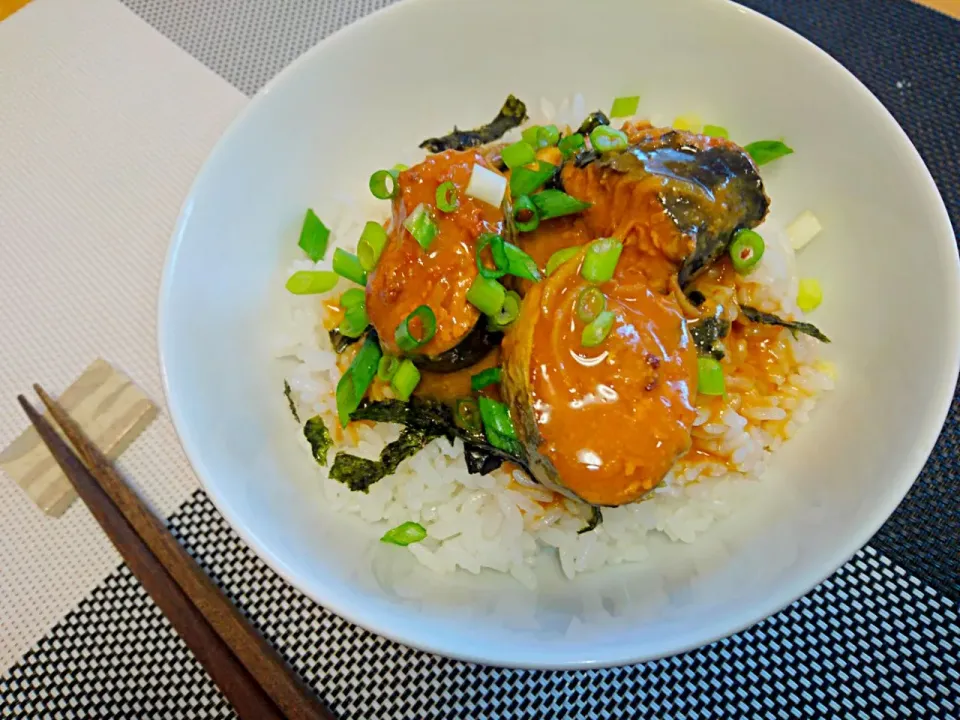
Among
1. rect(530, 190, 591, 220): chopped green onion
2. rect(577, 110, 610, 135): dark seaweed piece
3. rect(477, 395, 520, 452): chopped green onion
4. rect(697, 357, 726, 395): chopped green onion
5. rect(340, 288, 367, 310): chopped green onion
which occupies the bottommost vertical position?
rect(477, 395, 520, 452): chopped green onion

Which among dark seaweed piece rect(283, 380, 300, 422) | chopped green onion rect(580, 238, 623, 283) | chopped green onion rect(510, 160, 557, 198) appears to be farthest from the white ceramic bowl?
chopped green onion rect(580, 238, 623, 283)

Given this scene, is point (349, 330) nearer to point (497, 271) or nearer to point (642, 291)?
point (497, 271)

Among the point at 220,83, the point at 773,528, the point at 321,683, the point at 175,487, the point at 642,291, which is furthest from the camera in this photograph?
the point at 220,83

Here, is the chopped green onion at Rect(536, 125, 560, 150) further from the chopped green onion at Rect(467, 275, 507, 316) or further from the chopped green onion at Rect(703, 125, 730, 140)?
the chopped green onion at Rect(467, 275, 507, 316)

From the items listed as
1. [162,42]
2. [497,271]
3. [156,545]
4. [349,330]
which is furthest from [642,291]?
[162,42]

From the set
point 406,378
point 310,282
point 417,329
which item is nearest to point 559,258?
point 417,329

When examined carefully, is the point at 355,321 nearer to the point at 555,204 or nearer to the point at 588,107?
the point at 555,204

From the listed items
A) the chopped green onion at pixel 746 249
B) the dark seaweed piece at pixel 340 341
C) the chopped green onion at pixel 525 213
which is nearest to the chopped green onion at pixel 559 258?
the chopped green onion at pixel 525 213
